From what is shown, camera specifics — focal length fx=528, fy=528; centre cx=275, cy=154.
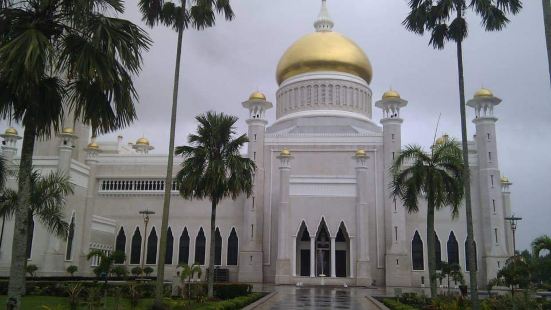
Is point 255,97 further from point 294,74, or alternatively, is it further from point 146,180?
point 146,180

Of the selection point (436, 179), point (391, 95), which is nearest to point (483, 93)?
point (391, 95)

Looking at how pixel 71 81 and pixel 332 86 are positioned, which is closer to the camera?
pixel 71 81

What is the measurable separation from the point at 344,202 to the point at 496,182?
1186 centimetres

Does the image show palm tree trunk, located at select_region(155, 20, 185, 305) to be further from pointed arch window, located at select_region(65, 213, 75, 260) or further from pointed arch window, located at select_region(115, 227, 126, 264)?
pointed arch window, located at select_region(115, 227, 126, 264)

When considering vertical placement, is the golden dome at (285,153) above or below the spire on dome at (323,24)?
below

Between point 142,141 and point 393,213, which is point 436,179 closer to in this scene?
point 393,213

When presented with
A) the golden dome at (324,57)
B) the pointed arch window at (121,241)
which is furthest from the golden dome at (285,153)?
the pointed arch window at (121,241)

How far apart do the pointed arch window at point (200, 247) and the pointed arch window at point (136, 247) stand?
493 centimetres

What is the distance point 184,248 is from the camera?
146 ft

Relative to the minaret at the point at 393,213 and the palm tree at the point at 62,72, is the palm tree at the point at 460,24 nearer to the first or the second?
the palm tree at the point at 62,72

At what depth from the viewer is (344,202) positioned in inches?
1551

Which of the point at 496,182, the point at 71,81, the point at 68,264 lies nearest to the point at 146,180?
the point at 68,264

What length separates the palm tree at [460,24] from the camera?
52.2ft

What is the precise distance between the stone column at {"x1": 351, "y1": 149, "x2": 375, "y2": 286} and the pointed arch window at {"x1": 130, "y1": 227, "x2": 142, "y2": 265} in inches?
739
